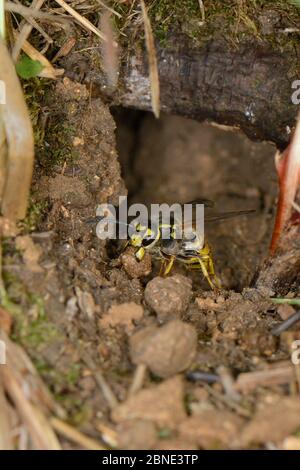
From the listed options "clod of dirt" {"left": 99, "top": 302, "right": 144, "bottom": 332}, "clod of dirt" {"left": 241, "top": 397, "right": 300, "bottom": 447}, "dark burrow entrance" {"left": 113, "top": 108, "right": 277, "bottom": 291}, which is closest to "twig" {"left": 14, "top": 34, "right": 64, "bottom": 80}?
"dark burrow entrance" {"left": 113, "top": 108, "right": 277, "bottom": 291}

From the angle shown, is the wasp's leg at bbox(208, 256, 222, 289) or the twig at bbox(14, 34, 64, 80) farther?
the wasp's leg at bbox(208, 256, 222, 289)

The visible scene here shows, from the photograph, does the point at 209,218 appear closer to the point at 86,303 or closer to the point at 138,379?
the point at 86,303

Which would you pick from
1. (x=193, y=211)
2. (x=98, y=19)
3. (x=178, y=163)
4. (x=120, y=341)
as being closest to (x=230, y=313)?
(x=120, y=341)

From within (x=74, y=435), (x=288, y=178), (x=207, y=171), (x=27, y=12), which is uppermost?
(x=27, y=12)

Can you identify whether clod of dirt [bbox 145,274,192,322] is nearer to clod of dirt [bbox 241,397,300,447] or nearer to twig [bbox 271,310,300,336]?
twig [bbox 271,310,300,336]

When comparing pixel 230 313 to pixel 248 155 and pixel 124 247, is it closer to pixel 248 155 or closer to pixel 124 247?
pixel 124 247

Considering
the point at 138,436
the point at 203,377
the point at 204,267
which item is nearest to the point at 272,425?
the point at 203,377
